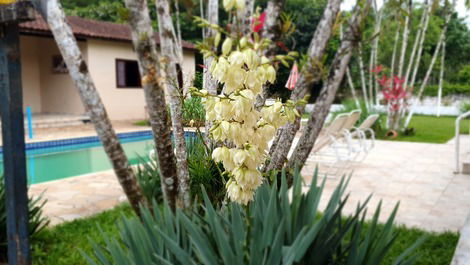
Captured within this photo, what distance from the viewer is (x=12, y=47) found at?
3129 mm

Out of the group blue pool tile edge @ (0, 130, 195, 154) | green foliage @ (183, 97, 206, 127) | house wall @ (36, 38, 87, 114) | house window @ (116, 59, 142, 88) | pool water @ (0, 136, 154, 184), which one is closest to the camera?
green foliage @ (183, 97, 206, 127)

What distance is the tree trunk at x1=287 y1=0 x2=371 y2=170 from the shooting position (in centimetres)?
276

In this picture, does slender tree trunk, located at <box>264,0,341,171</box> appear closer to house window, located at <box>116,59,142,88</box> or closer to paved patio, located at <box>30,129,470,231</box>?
paved patio, located at <box>30,129,470,231</box>

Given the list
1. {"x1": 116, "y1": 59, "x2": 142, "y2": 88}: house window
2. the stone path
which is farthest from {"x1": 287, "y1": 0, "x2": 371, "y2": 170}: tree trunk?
{"x1": 116, "y1": 59, "x2": 142, "y2": 88}: house window

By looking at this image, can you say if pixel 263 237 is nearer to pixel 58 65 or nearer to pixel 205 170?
pixel 205 170

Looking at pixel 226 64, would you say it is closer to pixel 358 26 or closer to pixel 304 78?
pixel 304 78

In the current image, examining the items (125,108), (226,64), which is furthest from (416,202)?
(125,108)

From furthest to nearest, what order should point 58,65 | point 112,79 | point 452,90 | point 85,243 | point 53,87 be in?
point 452,90 → point 53,87 → point 58,65 → point 112,79 → point 85,243

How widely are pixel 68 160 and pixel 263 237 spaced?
946cm

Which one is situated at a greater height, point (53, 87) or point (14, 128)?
point (53, 87)

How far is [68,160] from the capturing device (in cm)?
1029

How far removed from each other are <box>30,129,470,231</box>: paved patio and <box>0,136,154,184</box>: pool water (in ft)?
6.87

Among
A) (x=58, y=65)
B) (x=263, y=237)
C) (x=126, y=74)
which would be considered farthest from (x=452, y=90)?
(x=263, y=237)

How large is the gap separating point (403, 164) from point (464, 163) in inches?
44.3
